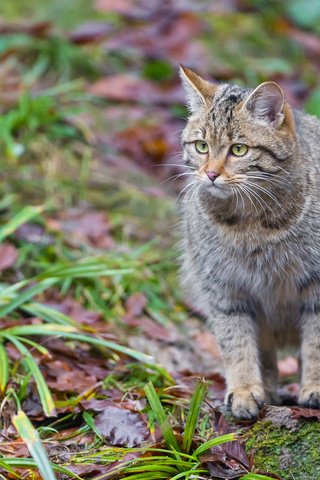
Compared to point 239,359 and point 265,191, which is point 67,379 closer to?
point 239,359

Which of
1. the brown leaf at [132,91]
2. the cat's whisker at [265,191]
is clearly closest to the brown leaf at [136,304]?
the cat's whisker at [265,191]

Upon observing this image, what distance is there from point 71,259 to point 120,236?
59 cm

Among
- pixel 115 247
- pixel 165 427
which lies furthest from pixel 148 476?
pixel 115 247

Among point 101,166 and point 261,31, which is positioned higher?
point 261,31

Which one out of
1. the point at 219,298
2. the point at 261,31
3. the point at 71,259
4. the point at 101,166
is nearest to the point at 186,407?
the point at 219,298

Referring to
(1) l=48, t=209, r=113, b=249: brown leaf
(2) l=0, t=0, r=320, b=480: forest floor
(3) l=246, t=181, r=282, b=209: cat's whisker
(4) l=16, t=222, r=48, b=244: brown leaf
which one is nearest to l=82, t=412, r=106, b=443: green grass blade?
Result: (2) l=0, t=0, r=320, b=480: forest floor

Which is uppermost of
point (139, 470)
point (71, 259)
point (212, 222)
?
point (212, 222)

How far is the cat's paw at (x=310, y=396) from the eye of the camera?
4.18 m

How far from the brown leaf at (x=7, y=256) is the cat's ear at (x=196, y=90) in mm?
1772

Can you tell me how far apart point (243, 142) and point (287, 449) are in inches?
53.5

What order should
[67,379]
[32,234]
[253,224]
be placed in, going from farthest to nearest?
1. [32,234]
2. [67,379]
3. [253,224]

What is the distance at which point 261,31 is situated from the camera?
9594 millimetres

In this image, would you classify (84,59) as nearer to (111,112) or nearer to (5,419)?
(111,112)

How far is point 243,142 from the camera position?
4.08 meters
